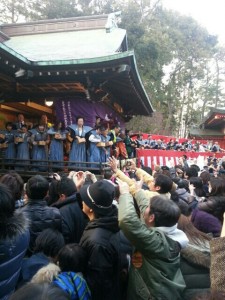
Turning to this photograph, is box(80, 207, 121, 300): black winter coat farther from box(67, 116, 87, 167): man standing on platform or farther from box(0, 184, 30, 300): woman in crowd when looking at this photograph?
box(67, 116, 87, 167): man standing on platform

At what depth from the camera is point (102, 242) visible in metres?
2.18

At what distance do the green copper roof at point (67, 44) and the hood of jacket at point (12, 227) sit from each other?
794 cm

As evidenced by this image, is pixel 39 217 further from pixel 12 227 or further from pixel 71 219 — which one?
pixel 12 227

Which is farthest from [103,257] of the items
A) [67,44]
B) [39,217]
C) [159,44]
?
[159,44]

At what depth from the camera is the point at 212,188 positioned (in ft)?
12.0

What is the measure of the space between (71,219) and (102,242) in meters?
0.93

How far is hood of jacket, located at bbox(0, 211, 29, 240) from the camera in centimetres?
181

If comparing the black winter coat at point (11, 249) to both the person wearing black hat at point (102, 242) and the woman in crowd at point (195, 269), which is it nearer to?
the person wearing black hat at point (102, 242)

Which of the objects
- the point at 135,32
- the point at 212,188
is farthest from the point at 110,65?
the point at 135,32

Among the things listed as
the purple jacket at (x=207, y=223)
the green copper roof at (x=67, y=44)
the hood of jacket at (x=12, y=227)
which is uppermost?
the green copper roof at (x=67, y=44)

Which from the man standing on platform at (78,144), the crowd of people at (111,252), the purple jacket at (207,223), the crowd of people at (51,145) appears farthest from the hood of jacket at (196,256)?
the man standing on platform at (78,144)

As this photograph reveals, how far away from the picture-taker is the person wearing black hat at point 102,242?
210cm

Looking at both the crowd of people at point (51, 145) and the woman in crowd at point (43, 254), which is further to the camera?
the crowd of people at point (51, 145)

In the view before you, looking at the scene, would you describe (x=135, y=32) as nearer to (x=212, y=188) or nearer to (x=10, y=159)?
(x=10, y=159)
